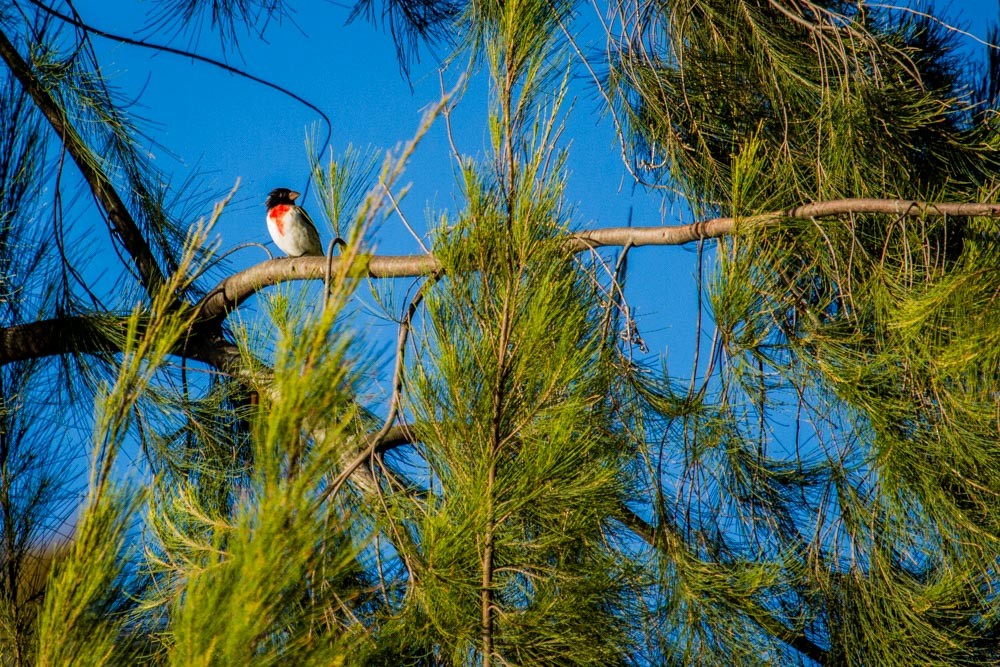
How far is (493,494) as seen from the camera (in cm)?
97

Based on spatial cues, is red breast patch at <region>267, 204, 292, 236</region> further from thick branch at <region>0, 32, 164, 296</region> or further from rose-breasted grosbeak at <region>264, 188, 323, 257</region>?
thick branch at <region>0, 32, 164, 296</region>

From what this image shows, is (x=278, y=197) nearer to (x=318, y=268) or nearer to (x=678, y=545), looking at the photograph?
(x=318, y=268)

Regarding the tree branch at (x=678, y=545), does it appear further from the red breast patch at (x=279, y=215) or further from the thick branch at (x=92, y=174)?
the red breast patch at (x=279, y=215)

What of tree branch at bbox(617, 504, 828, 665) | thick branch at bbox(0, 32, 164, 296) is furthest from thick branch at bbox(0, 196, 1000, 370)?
tree branch at bbox(617, 504, 828, 665)

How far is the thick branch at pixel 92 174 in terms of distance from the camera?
1597 millimetres

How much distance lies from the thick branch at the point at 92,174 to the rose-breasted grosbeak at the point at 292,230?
2.94ft

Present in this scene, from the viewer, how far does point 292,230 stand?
108 inches

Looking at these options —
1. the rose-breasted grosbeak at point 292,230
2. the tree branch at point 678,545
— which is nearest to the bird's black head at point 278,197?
the rose-breasted grosbeak at point 292,230

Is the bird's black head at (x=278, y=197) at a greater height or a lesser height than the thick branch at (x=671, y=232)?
greater

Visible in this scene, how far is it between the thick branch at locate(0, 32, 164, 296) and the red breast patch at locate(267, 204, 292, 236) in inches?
37.5

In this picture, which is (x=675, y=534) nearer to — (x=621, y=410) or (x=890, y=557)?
(x=621, y=410)

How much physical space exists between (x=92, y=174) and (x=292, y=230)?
106 centimetres

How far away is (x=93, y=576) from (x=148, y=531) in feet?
1.49

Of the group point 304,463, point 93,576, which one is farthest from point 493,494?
point 93,576
